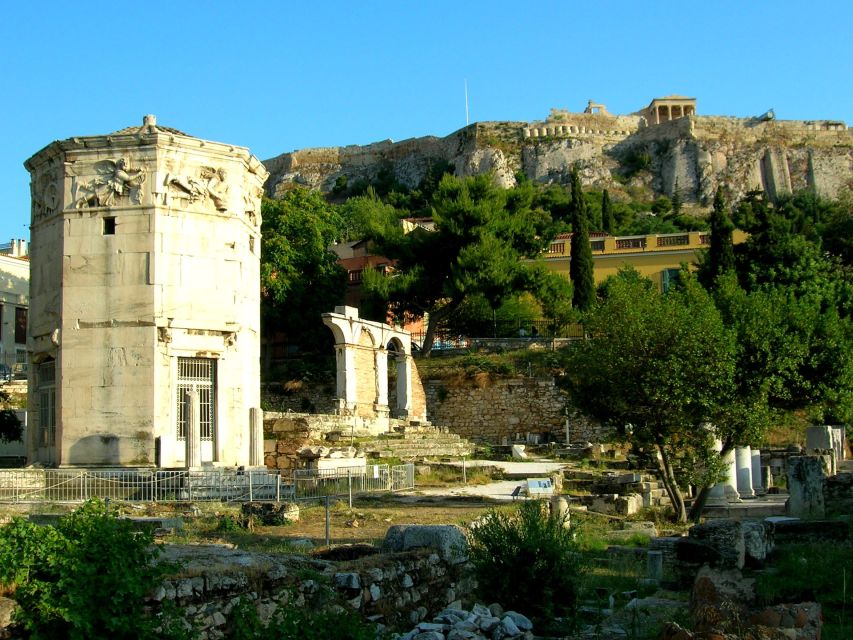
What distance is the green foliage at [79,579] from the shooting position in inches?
260

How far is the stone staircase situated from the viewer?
28.1m

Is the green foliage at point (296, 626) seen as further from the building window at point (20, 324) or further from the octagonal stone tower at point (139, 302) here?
the building window at point (20, 324)

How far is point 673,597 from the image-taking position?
414 inches

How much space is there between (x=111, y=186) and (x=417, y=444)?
1295 cm

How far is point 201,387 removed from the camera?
69.1 feet

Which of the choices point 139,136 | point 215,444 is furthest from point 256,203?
point 215,444

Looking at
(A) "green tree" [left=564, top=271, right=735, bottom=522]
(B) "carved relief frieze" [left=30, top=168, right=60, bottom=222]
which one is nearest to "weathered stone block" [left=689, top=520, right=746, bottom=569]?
(A) "green tree" [left=564, top=271, right=735, bottom=522]

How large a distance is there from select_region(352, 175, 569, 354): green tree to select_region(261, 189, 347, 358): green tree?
2655 millimetres

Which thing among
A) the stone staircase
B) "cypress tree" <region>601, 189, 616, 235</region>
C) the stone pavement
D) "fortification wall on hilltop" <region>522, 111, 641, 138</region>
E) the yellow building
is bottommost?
the stone pavement

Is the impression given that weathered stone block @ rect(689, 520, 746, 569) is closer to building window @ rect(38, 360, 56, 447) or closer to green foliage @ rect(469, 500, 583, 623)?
green foliage @ rect(469, 500, 583, 623)

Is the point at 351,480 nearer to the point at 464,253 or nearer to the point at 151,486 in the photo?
the point at 151,486

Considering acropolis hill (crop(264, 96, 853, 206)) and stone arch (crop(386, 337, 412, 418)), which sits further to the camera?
acropolis hill (crop(264, 96, 853, 206))

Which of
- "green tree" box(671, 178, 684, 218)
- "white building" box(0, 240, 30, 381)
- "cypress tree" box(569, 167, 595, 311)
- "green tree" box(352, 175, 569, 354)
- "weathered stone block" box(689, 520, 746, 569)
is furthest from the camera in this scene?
"green tree" box(671, 178, 684, 218)

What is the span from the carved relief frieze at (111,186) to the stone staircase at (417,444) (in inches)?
401
